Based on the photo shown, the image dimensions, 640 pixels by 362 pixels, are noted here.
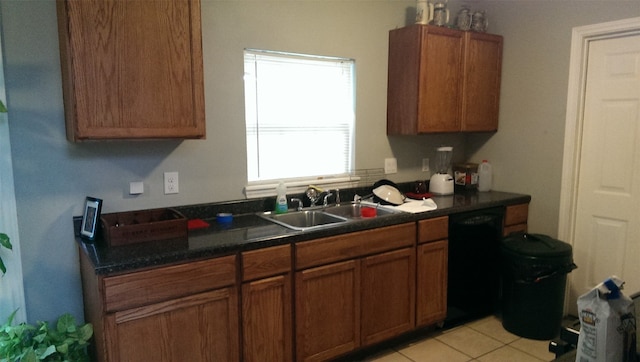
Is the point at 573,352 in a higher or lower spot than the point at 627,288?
higher

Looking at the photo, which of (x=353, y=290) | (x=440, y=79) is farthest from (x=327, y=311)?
(x=440, y=79)

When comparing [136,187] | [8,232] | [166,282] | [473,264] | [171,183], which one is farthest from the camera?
[473,264]

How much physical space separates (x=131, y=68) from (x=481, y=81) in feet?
8.56

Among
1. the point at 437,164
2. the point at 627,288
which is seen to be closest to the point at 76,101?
the point at 437,164

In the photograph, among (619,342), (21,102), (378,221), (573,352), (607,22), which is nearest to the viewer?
(619,342)

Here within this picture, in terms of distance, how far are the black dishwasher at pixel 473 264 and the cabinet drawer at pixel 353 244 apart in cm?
44

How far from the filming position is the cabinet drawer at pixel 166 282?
5.97 feet

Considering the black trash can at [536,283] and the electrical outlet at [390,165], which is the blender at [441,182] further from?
the black trash can at [536,283]

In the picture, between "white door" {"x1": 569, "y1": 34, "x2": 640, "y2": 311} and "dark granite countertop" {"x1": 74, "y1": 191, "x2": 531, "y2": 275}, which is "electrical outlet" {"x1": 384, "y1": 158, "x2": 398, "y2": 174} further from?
"white door" {"x1": 569, "y1": 34, "x2": 640, "y2": 311}

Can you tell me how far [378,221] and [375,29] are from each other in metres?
1.50

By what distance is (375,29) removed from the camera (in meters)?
3.23

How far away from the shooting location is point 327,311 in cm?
247

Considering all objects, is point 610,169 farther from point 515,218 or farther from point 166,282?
point 166,282

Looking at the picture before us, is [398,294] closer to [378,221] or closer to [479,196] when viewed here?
[378,221]
